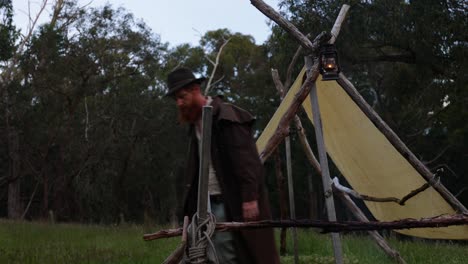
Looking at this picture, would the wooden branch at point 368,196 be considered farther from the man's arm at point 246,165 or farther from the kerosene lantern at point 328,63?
the man's arm at point 246,165

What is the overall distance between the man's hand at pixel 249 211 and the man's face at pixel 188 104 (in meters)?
0.60

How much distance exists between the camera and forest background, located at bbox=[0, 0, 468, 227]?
2375cm

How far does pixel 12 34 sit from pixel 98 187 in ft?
25.7

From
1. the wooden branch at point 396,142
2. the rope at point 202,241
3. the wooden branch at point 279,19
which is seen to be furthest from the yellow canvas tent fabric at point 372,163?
the rope at point 202,241

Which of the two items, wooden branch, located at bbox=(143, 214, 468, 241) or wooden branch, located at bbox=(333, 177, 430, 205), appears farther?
wooden branch, located at bbox=(333, 177, 430, 205)

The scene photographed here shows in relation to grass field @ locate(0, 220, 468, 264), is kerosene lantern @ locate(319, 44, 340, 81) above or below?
above

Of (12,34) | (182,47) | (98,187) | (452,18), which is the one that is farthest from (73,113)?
(452,18)

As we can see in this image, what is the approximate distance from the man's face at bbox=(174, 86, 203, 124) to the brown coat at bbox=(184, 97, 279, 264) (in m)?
0.11

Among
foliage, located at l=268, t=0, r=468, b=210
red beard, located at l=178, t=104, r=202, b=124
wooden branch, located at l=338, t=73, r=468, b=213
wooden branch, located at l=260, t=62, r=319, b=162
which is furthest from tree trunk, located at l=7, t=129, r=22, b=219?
red beard, located at l=178, t=104, r=202, b=124

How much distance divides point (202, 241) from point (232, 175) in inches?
Result: 22.5

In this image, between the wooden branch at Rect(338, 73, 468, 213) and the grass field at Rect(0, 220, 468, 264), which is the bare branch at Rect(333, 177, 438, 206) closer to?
the wooden branch at Rect(338, 73, 468, 213)

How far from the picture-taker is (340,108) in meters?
6.34

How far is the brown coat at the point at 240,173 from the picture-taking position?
3.33 m

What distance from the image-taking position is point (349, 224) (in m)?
2.93
